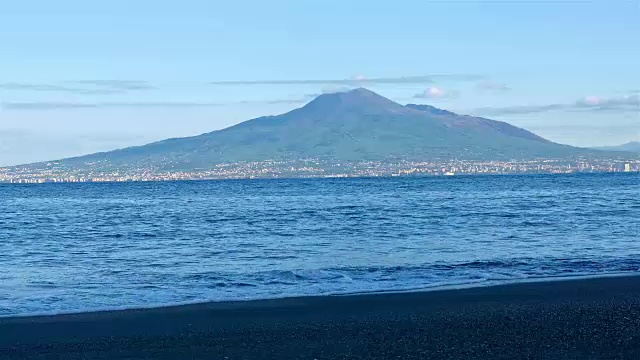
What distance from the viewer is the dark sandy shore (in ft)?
37.0

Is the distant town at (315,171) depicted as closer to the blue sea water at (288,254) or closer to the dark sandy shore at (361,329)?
the blue sea water at (288,254)

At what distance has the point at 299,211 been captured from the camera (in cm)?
4631

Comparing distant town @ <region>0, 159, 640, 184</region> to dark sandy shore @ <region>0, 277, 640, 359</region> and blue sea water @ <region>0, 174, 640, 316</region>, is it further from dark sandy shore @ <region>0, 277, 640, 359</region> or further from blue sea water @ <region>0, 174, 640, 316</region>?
dark sandy shore @ <region>0, 277, 640, 359</region>

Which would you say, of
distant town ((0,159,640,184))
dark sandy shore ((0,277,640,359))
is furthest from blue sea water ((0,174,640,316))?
distant town ((0,159,640,184))

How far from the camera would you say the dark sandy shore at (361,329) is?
11.3 m

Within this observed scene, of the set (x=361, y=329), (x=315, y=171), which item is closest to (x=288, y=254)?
(x=361, y=329)

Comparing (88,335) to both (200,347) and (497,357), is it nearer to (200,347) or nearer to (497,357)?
(200,347)

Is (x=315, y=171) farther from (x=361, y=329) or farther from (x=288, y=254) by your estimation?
(x=361, y=329)

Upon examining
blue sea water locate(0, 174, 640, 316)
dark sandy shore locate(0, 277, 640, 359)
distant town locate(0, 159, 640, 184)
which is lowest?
blue sea water locate(0, 174, 640, 316)

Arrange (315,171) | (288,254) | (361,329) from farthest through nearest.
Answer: (315,171)
(288,254)
(361,329)

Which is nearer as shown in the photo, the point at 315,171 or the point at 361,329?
the point at 361,329

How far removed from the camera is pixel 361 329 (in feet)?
42.2

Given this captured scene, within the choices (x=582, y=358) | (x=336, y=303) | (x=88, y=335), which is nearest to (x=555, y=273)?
(x=336, y=303)

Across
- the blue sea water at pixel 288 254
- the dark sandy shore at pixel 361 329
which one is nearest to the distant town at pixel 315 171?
the blue sea water at pixel 288 254
